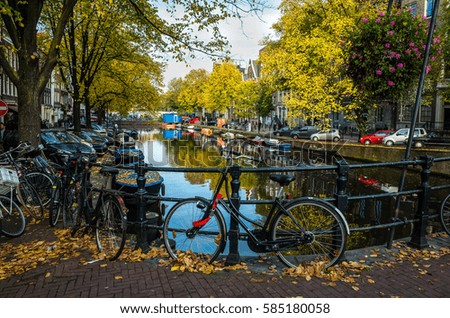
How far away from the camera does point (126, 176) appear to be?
1080 centimetres

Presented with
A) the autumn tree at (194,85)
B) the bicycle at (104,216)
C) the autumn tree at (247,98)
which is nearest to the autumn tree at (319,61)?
the bicycle at (104,216)

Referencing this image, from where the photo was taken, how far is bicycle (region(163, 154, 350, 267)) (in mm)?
4297

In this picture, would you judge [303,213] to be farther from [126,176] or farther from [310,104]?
[310,104]

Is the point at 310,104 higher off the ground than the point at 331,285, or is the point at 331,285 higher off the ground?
the point at 310,104

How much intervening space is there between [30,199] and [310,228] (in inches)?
223

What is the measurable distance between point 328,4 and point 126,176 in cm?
2458

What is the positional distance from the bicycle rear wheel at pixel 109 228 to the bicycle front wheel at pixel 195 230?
0.67 m

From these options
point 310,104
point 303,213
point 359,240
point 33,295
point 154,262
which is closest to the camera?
point 33,295

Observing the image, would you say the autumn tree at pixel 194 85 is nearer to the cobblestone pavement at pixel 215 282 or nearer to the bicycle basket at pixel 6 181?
the bicycle basket at pixel 6 181

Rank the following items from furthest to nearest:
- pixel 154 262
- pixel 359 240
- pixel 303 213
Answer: pixel 359 240 → pixel 154 262 → pixel 303 213

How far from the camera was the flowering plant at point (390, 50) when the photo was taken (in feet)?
45.6

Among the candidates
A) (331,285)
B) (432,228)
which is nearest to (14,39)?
(331,285)

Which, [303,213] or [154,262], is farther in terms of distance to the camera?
[154,262]

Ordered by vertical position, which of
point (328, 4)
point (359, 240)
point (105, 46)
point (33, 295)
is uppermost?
point (328, 4)
